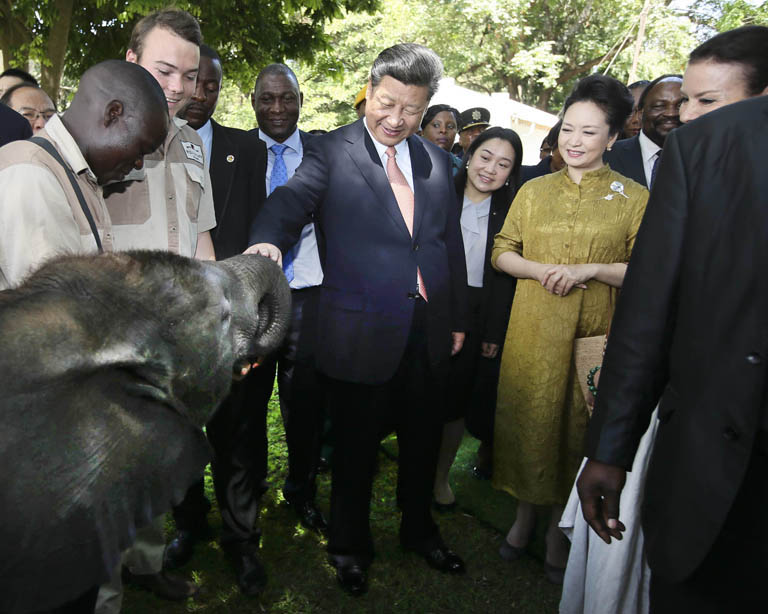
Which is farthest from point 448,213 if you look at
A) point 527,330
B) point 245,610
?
→ point 245,610

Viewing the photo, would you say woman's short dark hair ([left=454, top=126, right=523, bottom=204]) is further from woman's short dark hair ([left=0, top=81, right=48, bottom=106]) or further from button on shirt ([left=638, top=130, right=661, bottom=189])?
woman's short dark hair ([left=0, top=81, right=48, bottom=106])

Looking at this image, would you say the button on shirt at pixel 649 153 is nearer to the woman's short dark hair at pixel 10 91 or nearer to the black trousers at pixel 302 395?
the black trousers at pixel 302 395

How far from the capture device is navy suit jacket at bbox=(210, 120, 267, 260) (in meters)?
3.57

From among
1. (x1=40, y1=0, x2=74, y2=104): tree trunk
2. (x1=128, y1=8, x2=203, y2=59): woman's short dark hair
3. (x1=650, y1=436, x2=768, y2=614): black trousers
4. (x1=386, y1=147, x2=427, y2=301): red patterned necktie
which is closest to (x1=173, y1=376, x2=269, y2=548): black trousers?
(x1=386, y1=147, x2=427, y2=301): red patterned necktie

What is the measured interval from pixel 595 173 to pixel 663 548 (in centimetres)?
221

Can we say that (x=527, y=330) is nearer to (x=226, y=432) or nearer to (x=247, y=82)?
(x=226, y=432)

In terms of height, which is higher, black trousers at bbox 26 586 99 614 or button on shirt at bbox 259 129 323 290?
button on shirt at bbox 259 129 323 290

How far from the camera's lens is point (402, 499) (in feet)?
12.1

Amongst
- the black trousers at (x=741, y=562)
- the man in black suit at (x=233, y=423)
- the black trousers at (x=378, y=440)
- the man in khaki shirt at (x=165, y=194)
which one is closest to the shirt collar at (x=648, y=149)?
the black trousers at (x=378, y=440)

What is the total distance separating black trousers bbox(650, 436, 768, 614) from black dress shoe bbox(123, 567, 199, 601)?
8.41 feet

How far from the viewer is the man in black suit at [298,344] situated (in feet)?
13.1

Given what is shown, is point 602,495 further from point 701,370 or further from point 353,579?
point 353,579

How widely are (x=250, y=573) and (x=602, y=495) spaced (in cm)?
224

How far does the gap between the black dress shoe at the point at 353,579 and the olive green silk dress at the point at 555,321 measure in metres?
0.98
